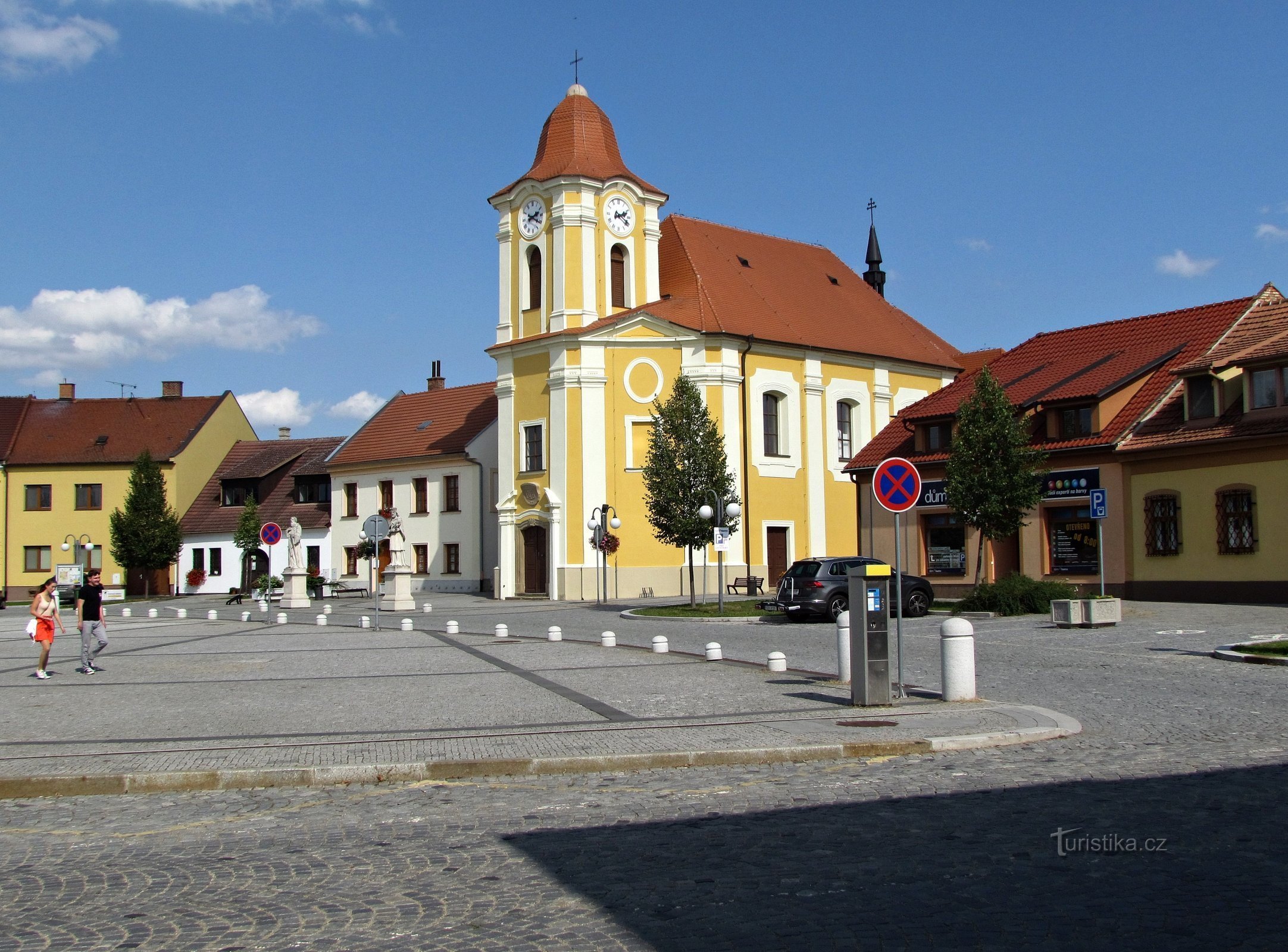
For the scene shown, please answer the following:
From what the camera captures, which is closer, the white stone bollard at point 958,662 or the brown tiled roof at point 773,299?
the white stone bollard at point 958,662

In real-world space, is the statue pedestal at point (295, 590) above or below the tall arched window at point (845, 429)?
below

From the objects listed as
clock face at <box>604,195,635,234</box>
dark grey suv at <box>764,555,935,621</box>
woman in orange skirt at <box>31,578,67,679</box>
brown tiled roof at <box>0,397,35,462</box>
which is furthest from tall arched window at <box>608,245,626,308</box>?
brown tiled roof at <box>0,397,35,462</box>

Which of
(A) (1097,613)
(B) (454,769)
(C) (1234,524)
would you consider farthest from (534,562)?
(B) (454,769)

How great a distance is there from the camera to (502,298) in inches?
1981

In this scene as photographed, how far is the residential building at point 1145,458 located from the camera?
3050 cm

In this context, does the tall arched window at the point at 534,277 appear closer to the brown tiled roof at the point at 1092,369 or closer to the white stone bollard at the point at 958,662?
the brown tiled roof at the point at 1092,369

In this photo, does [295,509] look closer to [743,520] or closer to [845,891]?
[743,520]

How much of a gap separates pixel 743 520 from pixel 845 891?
4167 cm

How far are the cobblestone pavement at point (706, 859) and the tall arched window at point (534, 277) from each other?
134 feet

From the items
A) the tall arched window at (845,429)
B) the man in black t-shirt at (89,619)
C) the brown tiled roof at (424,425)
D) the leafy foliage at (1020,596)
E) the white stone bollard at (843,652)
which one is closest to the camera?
the white stone bollard at (843,652)

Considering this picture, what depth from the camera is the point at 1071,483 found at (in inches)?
1393

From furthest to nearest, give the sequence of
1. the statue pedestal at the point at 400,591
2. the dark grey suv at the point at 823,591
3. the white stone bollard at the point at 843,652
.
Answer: the statue pedestal at the point at 400,591 < the dark grey suv at the point at 823,591 < the white stone bollard at the point at 843,652

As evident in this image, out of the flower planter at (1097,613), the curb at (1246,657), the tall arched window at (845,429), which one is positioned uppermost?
the tall arched window at (845,429)

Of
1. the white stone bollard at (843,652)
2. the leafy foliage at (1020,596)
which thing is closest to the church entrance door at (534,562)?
the leafy foliage at (1020,596)
